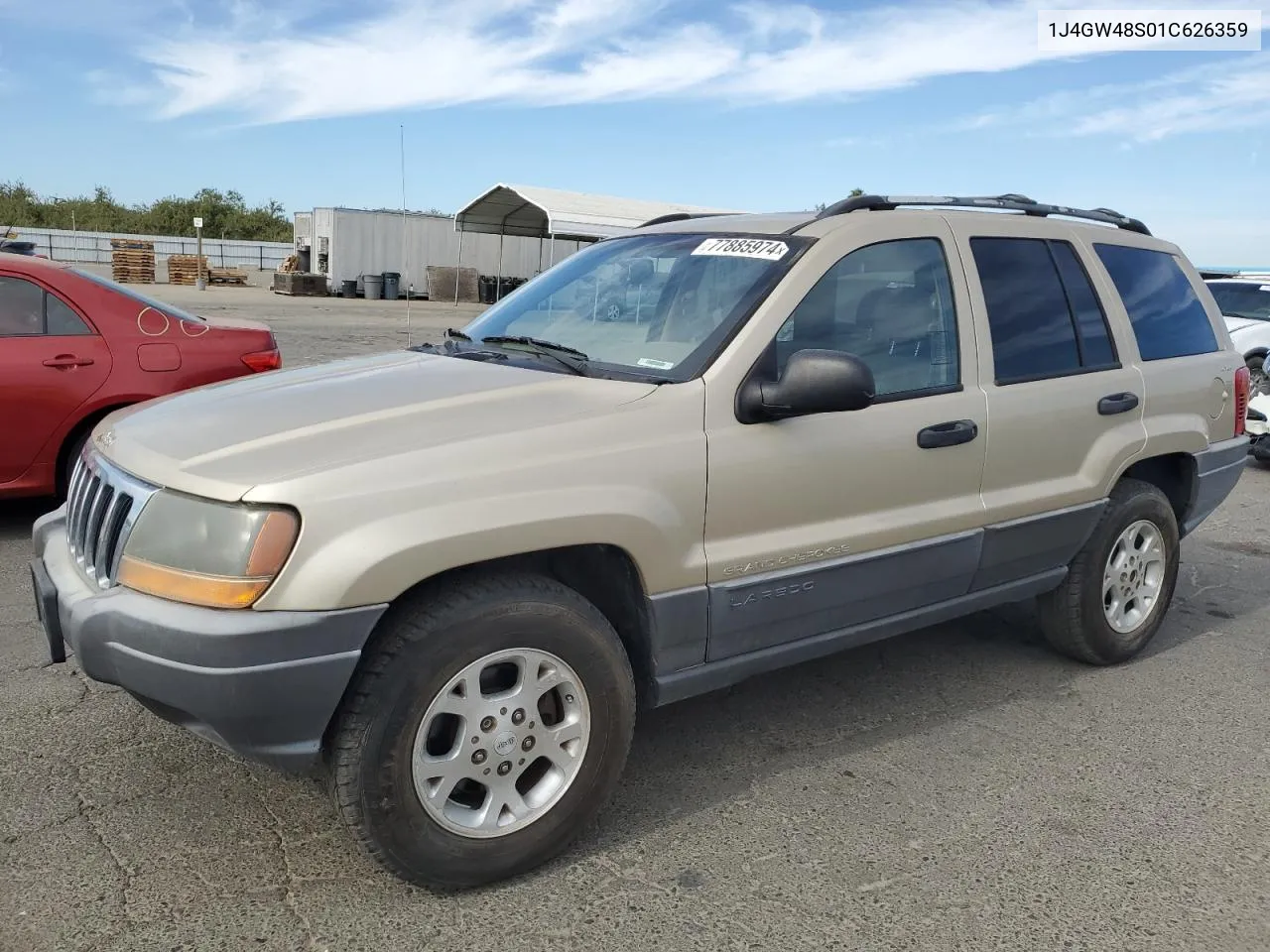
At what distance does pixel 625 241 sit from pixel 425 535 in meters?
1.92

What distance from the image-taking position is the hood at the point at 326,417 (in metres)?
2.54

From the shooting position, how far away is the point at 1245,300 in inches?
506

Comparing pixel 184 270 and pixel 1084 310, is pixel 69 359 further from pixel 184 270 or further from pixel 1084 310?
pixel 184 270

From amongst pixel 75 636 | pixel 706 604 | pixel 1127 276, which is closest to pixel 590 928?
pixel 706 604

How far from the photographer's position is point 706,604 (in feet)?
9.91

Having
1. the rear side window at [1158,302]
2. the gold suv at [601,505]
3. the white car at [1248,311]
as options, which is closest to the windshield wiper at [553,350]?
the gold suv at [601,505]

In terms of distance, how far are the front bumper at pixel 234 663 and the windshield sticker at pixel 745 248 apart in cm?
173

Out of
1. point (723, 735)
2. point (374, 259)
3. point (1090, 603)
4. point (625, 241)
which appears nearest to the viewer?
point (723, 735)

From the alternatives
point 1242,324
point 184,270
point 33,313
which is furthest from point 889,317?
point 184,270

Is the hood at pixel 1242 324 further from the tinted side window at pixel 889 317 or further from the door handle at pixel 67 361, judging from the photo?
the door handle at pixel 67 361

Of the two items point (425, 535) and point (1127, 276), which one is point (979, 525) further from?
point (425, 535)

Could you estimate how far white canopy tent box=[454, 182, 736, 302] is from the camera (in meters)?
24.1

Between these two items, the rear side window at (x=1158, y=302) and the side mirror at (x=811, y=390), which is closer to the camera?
the side mirror at (x=811, y=390)

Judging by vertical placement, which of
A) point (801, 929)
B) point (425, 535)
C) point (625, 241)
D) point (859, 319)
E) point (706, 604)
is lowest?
point (801, 929)
